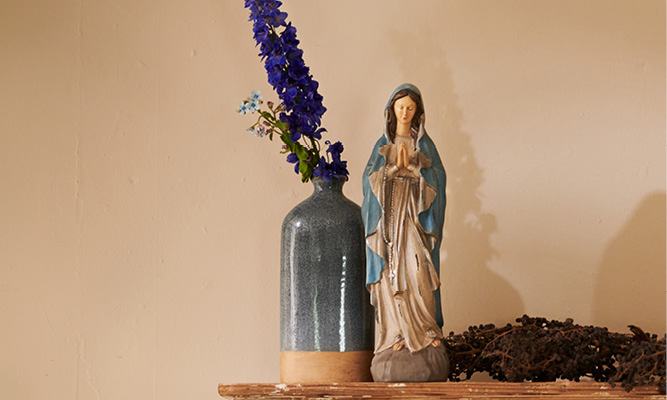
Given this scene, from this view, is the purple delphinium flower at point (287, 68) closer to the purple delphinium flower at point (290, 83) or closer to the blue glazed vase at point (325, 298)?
the purple delphinium flower at point (290, 83)

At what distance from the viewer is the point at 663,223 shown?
139cm

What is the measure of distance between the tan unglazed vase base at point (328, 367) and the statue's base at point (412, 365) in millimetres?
76

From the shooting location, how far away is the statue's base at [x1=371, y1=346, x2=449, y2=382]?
43.6 inches

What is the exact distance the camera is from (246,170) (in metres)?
1.52

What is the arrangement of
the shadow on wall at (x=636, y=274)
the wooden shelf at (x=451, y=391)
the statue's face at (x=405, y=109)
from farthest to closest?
the shadow on wall at (x=636, y=274) → the statue's face at (x=405, y=109) → the wooden shelf at (x=451, y=391)

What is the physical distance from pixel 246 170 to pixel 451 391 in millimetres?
599

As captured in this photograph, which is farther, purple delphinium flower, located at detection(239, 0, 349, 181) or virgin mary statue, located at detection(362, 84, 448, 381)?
purple delphinium flower, located at detection(239, 0, 349, 181)

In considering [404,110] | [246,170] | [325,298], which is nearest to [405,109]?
[404,110]

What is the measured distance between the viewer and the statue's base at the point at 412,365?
1107mm

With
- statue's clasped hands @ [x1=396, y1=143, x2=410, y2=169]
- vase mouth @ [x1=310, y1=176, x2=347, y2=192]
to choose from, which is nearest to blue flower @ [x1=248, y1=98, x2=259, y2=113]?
vase mouth @ [x1=310, y1=176, x2=347, y2=192]

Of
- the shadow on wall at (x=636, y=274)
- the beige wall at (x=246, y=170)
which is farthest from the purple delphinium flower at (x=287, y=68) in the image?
the shadow on wall at (x=636, y=274)

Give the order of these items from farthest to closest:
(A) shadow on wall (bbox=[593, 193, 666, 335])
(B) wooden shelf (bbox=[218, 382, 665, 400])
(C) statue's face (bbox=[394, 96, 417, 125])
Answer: (A) shadow on wall (bbox=[593, 193, 666, 335])
(C) statue's face (bbox=[394, 96, 417, 125])
(B) wooden shelf (bbox=[218, 382, 665, 400])

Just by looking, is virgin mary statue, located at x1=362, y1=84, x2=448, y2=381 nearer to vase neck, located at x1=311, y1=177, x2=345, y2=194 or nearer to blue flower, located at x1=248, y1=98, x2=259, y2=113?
vase neck, located at x1=311, y1=177, x2=345, y2=194

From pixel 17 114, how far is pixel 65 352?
0.44 m
